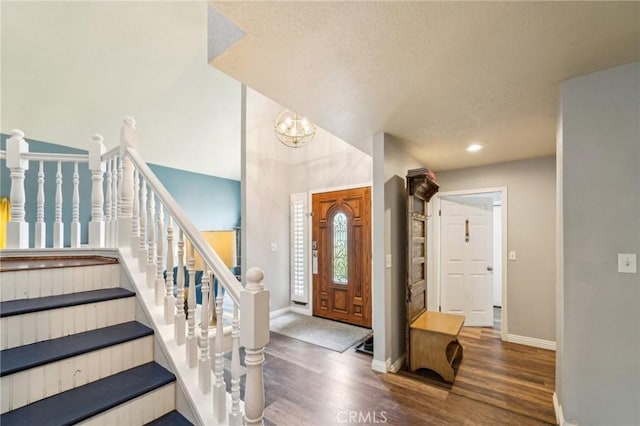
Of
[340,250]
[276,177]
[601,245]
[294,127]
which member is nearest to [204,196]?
[276,177]

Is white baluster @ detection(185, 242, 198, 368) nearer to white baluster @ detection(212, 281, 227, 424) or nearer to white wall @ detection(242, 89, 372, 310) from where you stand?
white baluster @ detection(212, 281, 227, 424)

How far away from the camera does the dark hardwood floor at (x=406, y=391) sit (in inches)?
80.2

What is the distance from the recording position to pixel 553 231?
3.26 meters

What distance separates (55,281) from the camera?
1.55 metres

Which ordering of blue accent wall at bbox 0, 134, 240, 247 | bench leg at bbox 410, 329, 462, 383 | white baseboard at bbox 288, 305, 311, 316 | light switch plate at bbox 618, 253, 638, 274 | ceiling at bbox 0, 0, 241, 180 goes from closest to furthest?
light switch plate at bbox 618, 253, 638, 274, bench leg at bbox 410, 329, 462, 383, ceiling at bbox 0, 0, 241, 180, blue accent wall at bbox 0, 134, 240, 247, white baseboard at bbox 288, 305, 311, 316

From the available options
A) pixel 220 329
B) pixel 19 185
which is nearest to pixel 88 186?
pixel 19 185

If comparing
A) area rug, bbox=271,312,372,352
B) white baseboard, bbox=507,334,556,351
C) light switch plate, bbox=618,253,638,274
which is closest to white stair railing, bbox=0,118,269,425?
A: area rug, bbox=271,312,372,352

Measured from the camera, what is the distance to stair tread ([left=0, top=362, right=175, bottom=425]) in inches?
41.3

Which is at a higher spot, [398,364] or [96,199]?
[96,199]

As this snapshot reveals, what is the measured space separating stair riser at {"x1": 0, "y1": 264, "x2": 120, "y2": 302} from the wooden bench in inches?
103

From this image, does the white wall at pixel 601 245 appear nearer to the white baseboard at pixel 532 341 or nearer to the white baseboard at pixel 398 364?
the white baseboard at pixel 398 364

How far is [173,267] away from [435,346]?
95.2 inches

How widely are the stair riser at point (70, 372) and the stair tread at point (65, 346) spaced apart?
3 cm

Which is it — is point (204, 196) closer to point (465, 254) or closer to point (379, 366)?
point (379, 366)
